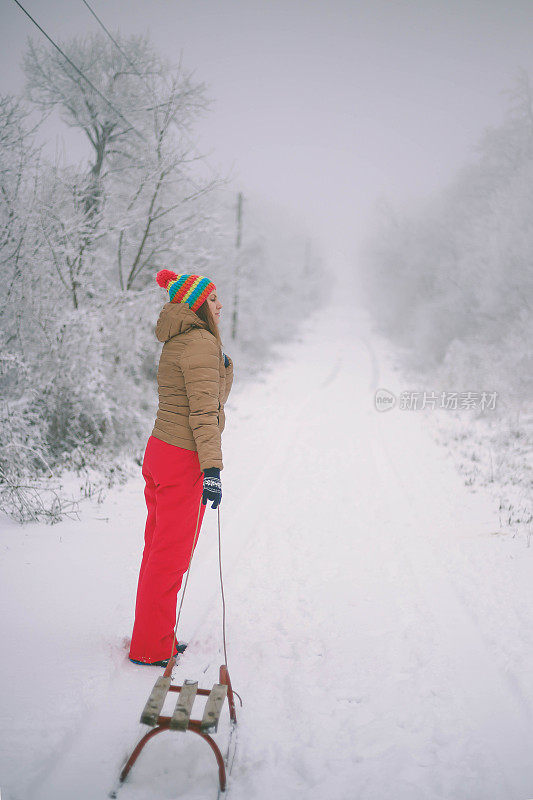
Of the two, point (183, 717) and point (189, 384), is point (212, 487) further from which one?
point (183, 717)

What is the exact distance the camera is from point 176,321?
104 inches

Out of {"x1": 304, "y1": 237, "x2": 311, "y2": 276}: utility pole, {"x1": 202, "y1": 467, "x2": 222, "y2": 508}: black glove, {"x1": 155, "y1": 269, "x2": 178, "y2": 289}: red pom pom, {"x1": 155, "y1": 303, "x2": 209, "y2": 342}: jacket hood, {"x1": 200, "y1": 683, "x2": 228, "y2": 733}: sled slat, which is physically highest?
{"x1": 304, "y1": 237, "x2": 311, "y2": 276}: utility pole

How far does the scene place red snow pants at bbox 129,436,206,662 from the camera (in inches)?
103

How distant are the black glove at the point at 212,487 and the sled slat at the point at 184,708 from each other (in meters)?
0.86

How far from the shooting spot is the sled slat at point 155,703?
1.77 m

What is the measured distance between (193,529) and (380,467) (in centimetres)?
513

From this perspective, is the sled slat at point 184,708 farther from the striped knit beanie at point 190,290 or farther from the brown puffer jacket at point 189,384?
the striped knit beanie at point 190,290

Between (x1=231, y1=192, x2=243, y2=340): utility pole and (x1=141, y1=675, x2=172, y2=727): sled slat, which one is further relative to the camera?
(x1=231, y1=192, x2=243, y2=340): utility pole

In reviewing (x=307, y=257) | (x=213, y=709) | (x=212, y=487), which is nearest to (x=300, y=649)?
(x=213, y=709)

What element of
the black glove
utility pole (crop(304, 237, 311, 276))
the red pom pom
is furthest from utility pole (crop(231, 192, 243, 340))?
utility pole (crop(304, 237, 311, 276))

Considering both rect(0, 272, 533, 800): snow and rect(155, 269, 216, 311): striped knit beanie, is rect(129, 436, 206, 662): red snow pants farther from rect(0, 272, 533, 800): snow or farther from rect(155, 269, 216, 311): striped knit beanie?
rect(155, 269, 216, 311): striped knit beanie

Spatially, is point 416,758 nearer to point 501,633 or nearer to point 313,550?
point 501,633

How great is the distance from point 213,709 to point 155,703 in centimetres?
27

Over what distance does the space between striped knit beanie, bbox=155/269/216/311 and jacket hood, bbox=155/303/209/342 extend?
0.17 feet
